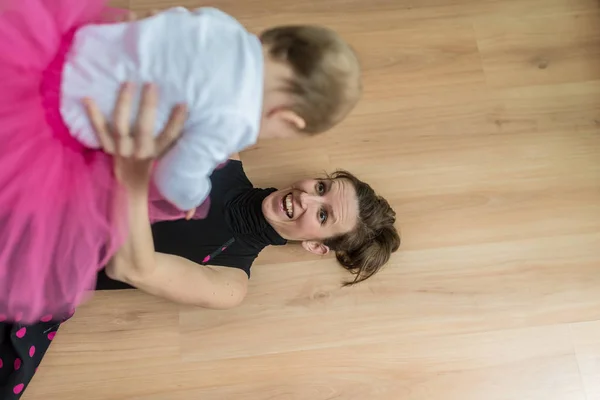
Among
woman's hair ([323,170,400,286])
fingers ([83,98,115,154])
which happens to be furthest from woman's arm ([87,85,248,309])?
woman's hair ([323,170,400,286])

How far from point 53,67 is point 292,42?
302 mm

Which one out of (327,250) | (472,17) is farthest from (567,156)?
(327,250)

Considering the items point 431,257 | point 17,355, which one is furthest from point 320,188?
point 17,355

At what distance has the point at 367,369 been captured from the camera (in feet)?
3.97

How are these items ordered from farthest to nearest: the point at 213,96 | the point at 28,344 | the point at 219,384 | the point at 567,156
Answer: the point at 567,156 → the point at 219,384 → the point at 28,344 → the point at 213,96

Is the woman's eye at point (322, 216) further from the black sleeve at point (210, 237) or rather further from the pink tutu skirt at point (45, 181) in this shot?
the pink tutu skirt at point (45, 181)

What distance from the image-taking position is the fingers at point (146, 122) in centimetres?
70

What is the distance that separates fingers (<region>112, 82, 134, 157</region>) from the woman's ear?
0.59 meters

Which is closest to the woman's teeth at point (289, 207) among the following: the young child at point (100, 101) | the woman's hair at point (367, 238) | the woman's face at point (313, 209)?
the woman's face at point (313, 209)

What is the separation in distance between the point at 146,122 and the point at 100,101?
0.07 metres

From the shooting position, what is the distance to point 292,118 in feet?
2.52

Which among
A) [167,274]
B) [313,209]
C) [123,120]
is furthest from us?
[313,209]

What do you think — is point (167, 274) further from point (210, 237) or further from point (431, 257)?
point (431, 257)

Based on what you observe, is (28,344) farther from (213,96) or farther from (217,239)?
(213,96)
